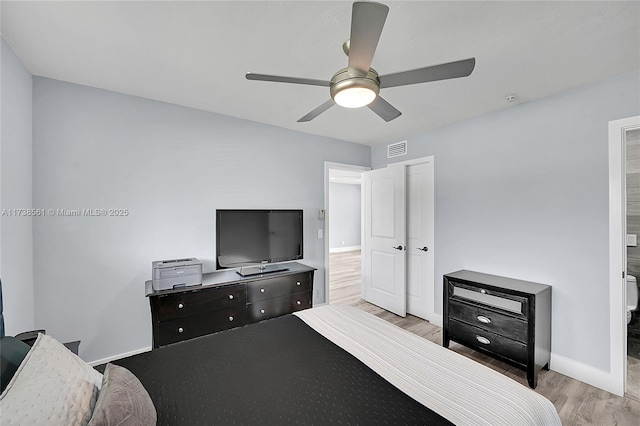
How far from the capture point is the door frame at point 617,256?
214 cm

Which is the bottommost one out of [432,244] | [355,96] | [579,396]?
[579,396]

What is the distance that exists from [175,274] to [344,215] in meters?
7.16

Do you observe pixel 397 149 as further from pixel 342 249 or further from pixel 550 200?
pixel 342 249

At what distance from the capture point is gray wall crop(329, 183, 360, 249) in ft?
29.5

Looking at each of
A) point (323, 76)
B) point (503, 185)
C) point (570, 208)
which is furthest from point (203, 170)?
point (570, 208)

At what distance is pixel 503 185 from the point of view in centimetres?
286

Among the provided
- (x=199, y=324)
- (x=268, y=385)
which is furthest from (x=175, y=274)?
(x=268, y=385)

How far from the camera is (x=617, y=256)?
2.17 metres

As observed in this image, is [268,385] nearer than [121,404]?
No

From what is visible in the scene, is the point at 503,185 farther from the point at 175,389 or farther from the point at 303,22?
the point at 175,389

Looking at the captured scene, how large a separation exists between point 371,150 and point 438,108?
169 centimetres

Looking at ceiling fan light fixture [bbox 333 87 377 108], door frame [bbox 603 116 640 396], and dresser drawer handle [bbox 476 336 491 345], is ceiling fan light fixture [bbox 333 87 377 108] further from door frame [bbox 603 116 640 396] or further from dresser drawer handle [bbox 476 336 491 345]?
dresser drawer handle [bbox 476 336 491 345]

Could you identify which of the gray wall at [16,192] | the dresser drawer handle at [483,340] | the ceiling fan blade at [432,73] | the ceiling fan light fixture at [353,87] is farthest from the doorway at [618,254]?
the gray wall at [16,192]

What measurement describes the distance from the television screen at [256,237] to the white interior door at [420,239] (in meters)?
1.65
